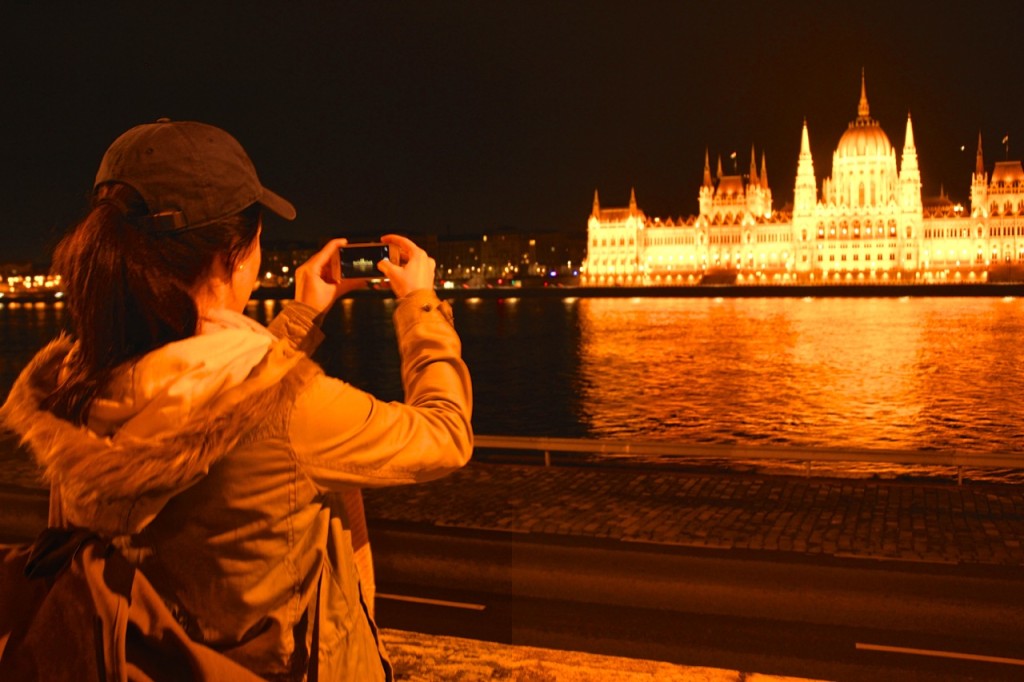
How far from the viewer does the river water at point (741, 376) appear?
23484mm

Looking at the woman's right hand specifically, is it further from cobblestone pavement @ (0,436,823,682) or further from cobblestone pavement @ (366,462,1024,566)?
cobblestone pavement @ (366,462,1024,566)

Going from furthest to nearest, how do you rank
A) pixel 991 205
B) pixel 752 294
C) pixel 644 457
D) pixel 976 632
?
pixel 991 205 → pixel 752 294 → pixel 644 457 → pixel 976 632

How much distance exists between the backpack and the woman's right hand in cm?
65

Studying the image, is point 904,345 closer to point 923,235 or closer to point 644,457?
point 644,457

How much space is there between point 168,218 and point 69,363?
0.97ft

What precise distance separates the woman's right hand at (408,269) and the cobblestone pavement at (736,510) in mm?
5172

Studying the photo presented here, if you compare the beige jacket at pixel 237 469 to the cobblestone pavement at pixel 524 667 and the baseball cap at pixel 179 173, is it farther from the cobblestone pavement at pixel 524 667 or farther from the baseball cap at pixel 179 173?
the cobblestone pavement at pixel 524 667

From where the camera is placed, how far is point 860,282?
115 metres

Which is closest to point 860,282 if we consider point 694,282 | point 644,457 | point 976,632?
point 694,282

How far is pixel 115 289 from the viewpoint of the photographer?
1427 millimetres

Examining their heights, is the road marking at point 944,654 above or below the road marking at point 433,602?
below

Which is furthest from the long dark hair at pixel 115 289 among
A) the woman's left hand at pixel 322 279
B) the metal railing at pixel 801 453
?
the metal railing at pixel 801 453

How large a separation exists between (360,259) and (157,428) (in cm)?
116

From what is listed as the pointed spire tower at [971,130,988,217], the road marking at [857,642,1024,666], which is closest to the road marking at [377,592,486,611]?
the road marking at [857,642,1024,666]
